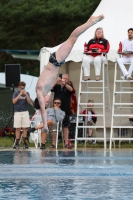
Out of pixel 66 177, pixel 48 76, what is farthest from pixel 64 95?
pixel 66 177

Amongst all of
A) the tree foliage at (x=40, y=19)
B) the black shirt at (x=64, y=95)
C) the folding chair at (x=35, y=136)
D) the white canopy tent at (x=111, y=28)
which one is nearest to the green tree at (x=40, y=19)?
the tree foliage at (x=40, y=19)

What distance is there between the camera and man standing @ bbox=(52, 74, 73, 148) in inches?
773

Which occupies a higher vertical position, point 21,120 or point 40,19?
point 40,19

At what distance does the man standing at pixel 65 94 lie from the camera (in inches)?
773

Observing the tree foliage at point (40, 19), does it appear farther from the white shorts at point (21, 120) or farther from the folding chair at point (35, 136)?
the white shorts at point (21, 120)

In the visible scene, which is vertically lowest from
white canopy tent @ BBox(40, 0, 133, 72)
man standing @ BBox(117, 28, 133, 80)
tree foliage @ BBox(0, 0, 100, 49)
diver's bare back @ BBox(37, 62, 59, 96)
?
diver's bare back @ BBox(37, 62, 59, 96)

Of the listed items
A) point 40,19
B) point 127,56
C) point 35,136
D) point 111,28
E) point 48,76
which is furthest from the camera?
point 40,19

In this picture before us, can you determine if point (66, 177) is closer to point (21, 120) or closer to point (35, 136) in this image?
point (21, 120)

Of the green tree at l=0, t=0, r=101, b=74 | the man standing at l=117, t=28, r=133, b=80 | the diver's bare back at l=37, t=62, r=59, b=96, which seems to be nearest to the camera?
the diver's bare back at l=37, t=62, r=59, b=96

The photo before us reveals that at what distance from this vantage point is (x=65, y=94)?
65.3 feet

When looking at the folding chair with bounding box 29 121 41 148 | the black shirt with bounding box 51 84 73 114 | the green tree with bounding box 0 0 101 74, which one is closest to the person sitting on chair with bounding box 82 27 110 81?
the black shirt with bounding box 51 84 73 114

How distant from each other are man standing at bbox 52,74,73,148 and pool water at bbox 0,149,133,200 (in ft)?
13.0

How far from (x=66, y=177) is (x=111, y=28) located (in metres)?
11.1

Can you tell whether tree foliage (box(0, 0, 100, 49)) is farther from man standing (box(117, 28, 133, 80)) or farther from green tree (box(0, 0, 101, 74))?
man standing (box(117, 28, 133, 80))
